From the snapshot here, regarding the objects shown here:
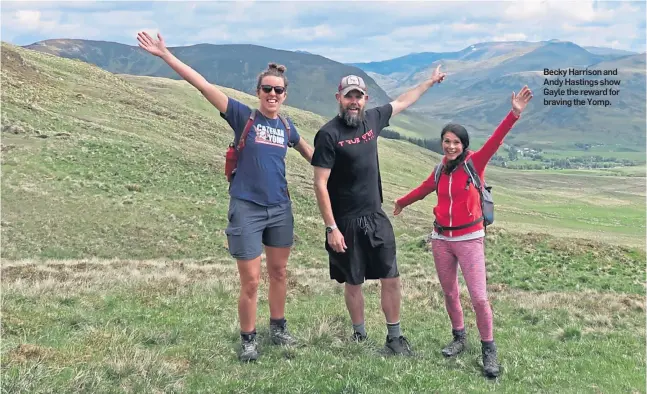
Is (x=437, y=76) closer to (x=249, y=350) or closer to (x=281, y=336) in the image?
(x=281, y=336)

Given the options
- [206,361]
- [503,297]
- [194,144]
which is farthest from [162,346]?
[194,144]

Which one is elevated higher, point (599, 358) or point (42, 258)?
point (599, 358)

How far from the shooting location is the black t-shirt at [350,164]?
621 cm

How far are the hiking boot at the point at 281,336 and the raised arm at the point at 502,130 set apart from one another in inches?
132

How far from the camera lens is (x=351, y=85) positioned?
251 inches

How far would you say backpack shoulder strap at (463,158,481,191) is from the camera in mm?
6430

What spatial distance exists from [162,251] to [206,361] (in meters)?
17.5

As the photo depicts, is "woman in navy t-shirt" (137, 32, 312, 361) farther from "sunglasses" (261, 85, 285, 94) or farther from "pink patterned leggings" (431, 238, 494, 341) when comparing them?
"pink patterned leggings" (431, 238, 494, 341)

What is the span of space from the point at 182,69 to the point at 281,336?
3.63 meters

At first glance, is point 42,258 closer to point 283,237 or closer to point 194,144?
point 283,237

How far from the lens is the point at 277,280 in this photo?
670 centimetres

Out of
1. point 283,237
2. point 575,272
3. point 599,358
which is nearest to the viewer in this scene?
point 283,237

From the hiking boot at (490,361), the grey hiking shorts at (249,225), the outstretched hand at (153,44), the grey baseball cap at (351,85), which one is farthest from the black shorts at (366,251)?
the outstretched hand at (153,44)

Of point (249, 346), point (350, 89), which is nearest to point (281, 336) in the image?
point (249, 346)
